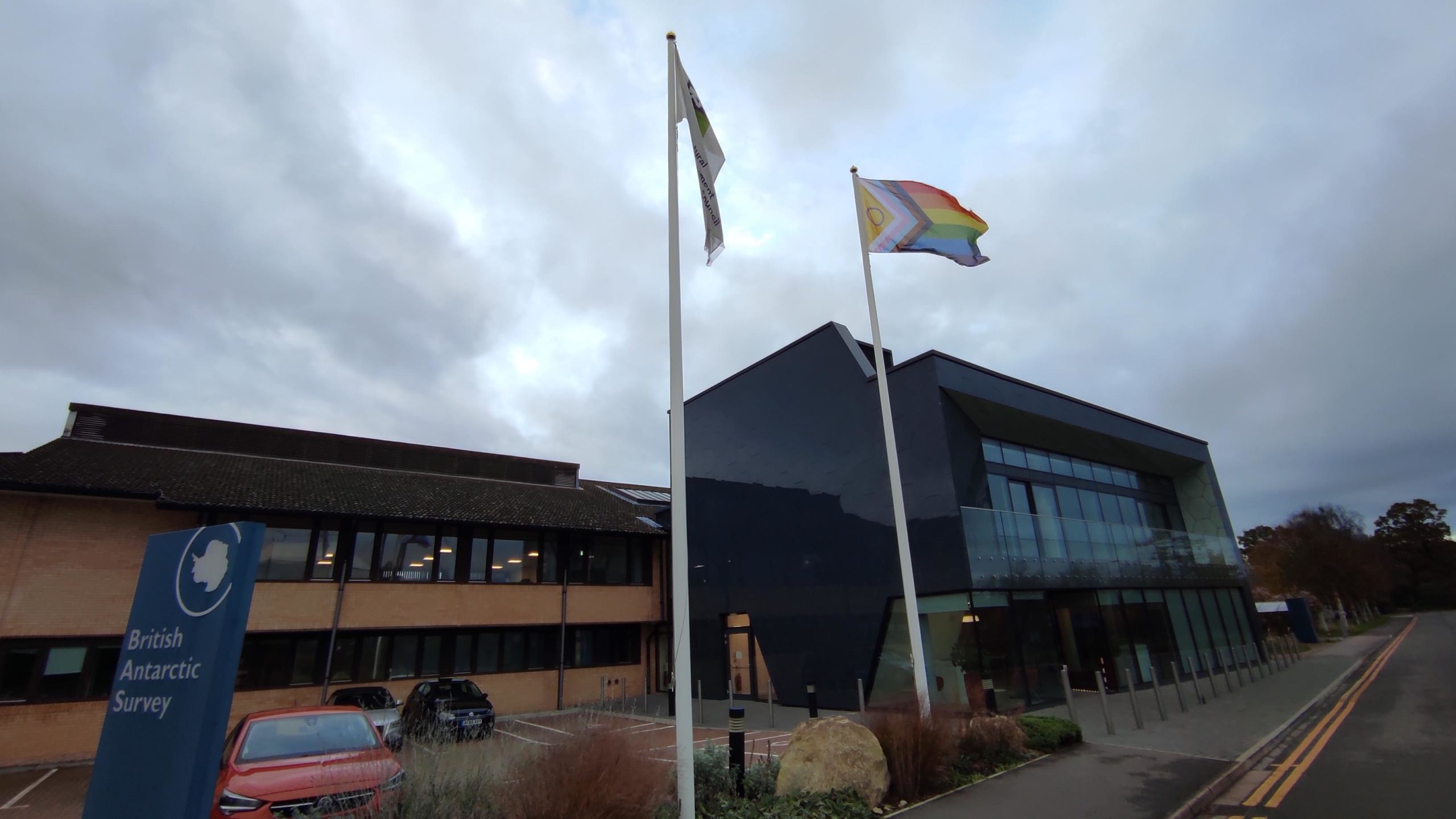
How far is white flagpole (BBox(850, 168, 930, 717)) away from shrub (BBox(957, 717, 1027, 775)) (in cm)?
80

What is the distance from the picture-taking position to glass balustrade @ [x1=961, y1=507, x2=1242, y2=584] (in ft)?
52.3

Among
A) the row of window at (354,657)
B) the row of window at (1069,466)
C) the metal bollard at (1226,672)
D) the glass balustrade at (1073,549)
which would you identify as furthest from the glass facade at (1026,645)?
the row of window at (354,657)

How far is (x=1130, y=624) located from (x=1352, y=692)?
521cm

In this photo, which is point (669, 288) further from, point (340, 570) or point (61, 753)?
point (61, 753)

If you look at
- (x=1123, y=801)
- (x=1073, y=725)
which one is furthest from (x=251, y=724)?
(x=1073, y=725)

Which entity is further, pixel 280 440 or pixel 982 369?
pixel 280 440

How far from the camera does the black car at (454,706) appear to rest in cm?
1531

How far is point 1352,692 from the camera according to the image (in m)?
17.4

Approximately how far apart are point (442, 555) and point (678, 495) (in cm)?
1930

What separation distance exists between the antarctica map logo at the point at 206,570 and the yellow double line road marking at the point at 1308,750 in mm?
Result: 11110

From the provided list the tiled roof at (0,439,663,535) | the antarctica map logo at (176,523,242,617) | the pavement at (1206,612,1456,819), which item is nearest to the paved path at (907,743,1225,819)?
the pavement at (1206,612,1456,819)

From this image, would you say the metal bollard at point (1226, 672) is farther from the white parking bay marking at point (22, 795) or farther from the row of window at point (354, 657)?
the white parking bay marking at point (22, 795)

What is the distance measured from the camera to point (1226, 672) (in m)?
18.0

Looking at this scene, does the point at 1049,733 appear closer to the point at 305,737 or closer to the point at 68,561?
the point at 305,737
